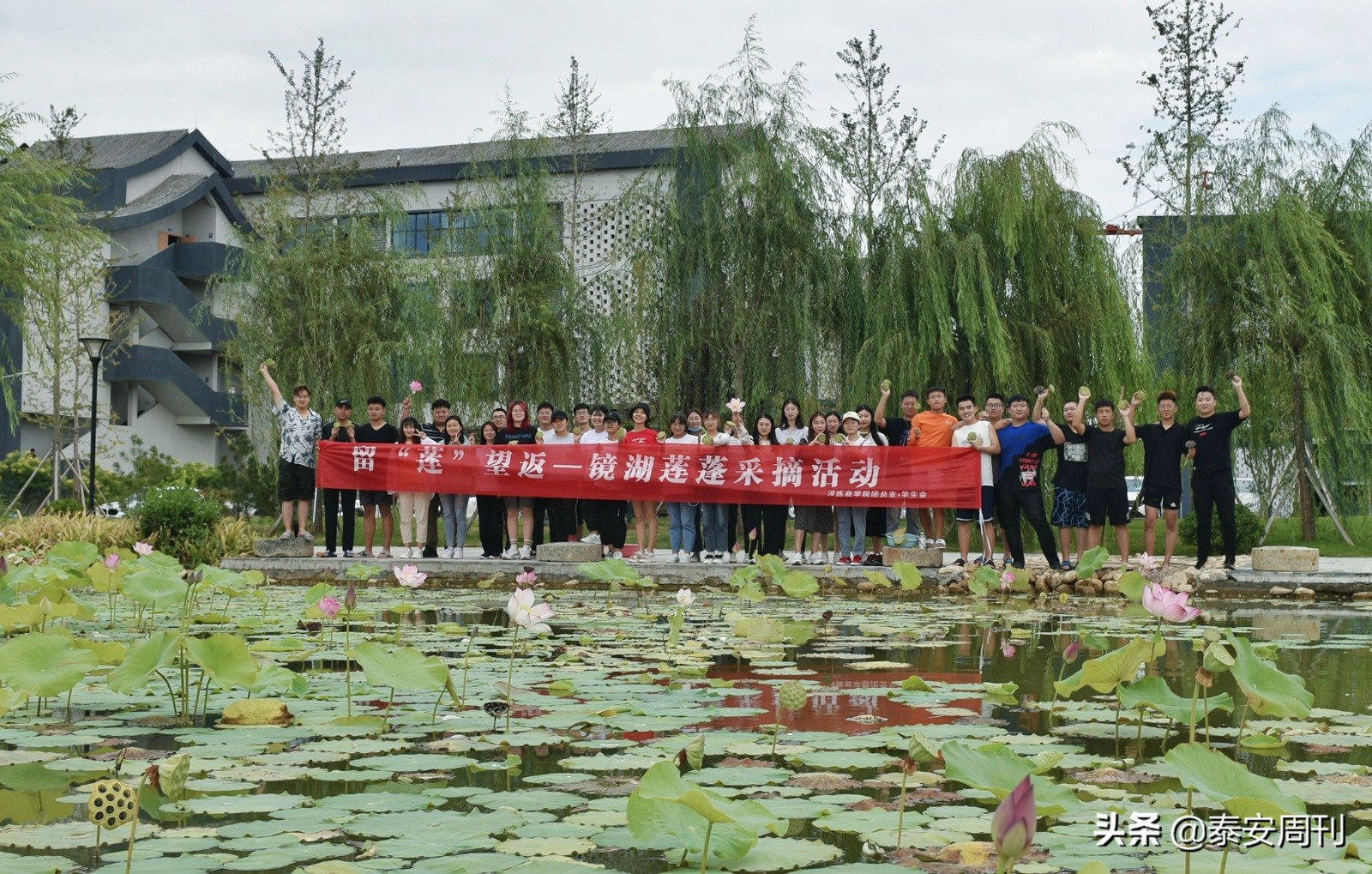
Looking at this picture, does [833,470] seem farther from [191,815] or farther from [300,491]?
[191,815]

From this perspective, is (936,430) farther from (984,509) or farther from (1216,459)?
(1216,459)

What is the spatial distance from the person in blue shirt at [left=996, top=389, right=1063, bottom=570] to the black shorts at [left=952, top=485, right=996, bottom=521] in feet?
0.38

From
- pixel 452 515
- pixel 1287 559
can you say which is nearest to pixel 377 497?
pixel 452 515

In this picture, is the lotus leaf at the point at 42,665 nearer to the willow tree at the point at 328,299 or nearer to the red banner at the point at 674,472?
the red banner at the point at 674,472

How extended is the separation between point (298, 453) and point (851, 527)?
5.23 m

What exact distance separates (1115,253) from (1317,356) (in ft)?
8.10

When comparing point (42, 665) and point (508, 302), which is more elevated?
point (508, 302)

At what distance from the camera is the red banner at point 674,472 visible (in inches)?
437

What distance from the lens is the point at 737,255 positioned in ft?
51.3

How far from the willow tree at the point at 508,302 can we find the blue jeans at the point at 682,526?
20.0 ft

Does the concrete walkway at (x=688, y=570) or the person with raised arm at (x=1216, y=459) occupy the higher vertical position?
the person with raised arm at (x=1216, y=459)

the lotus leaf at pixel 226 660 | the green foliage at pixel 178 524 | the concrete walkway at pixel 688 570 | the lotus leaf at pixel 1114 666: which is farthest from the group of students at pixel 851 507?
the lotus leaf at pixel 226 660

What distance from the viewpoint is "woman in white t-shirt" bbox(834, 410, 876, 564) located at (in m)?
11.2

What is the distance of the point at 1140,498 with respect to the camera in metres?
10.6
